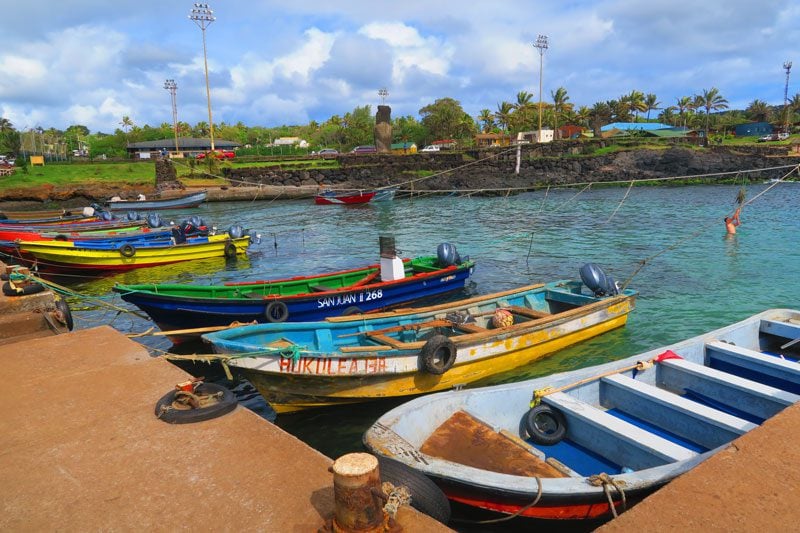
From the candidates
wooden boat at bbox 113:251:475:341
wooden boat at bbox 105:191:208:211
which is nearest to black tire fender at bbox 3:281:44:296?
wooden boat at bbox 113:251:475:341

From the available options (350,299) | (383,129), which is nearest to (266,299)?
(350,299)

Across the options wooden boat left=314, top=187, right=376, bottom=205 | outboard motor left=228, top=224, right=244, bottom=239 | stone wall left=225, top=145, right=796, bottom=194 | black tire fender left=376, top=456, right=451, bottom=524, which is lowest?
black tire fender left=376, top=456, right=451, bottom=524

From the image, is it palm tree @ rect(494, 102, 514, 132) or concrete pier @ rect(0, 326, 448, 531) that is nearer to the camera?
concrete pier @ rect(0, 326, 448, 531)

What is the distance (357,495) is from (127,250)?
20218mm

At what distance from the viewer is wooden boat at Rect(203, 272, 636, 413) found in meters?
7.76

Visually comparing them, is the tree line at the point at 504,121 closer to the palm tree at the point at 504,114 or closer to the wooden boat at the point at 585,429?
the palm tree at the point at 504,114

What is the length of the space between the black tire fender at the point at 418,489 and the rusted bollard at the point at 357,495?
0.81m

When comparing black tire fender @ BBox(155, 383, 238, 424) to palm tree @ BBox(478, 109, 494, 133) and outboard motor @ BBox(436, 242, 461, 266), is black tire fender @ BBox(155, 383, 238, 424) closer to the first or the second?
outboard motor @ BBox(436, 242, 461, 266)

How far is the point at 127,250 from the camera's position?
2025 cm

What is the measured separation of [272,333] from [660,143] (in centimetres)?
8139

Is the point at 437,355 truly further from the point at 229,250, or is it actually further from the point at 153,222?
the point at 153,222

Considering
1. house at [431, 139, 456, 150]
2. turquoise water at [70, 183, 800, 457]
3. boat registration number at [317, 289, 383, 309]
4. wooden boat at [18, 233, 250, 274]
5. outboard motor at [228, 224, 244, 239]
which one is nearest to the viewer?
turquoise water at [70, 183, 800, 457]

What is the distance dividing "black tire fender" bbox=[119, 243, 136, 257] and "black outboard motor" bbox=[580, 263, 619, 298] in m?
17.0

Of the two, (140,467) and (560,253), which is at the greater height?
(140,467)
